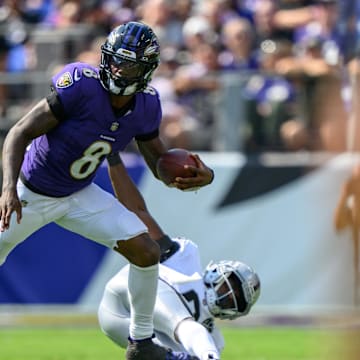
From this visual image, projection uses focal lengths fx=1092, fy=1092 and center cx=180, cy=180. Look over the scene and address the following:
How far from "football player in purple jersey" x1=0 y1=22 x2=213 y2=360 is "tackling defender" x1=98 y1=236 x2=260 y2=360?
0.15 metres

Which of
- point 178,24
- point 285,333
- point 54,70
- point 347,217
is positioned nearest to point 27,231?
point 347,217

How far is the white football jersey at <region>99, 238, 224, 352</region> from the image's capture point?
5777 mm

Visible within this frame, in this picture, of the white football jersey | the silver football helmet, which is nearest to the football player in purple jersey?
the white football jersey

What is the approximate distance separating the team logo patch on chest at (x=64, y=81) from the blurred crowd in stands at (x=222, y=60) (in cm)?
346

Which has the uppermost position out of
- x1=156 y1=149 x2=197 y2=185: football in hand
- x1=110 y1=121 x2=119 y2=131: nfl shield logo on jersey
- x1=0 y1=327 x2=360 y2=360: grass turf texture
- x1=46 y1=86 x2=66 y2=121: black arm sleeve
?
x1=46 y1=86 x2=66 y2=121: black arm sleeve

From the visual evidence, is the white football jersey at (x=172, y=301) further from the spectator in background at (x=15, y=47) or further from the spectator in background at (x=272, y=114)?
the spectator in background at (x=15, y=47)

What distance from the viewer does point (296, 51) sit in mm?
10797

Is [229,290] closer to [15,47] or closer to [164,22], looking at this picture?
[164,22]

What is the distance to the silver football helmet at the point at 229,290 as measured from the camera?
5.67 m

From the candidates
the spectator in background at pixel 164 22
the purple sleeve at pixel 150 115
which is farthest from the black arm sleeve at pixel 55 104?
the spectator in background at pixel 164 22

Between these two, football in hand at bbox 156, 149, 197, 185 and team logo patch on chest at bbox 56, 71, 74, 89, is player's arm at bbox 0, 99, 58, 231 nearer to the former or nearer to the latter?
team logo patch on chest at bbox 56, 71, 74, 89

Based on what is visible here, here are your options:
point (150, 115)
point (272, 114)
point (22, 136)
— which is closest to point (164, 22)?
point (272, 114)

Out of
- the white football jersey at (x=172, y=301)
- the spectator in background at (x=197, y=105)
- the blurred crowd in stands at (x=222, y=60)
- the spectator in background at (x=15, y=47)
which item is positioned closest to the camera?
the white football jersey at (x=172, y=301)

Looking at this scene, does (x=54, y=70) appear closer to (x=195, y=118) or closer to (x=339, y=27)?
(x=195, y=118)
